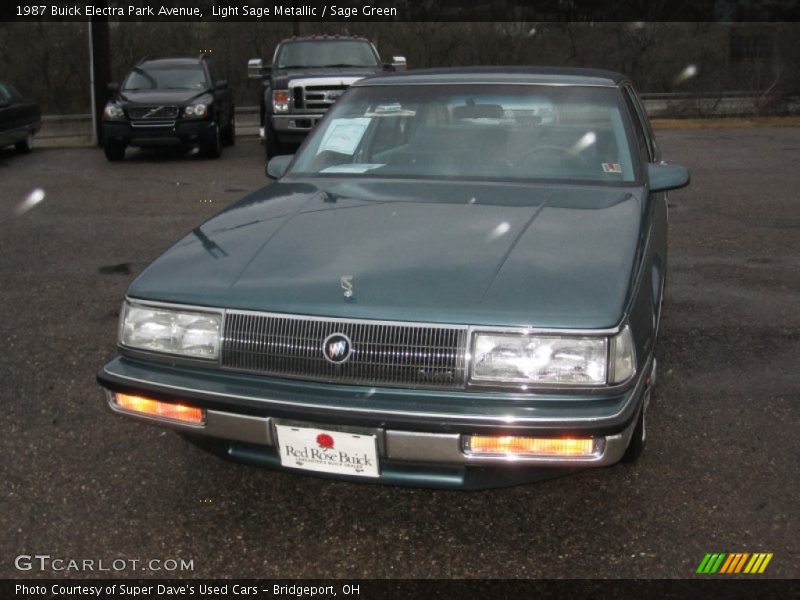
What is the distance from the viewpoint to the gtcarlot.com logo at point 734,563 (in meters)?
2.98

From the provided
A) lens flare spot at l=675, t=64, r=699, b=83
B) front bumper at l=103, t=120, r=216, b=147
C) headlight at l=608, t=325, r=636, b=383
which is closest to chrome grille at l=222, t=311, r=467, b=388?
headlight at l=608, t=325, r=636, b=383

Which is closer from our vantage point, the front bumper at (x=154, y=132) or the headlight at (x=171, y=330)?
the headlight at (x=171, y=330)

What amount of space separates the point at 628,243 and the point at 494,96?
55.4 inches

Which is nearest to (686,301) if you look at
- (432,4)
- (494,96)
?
(494,96)

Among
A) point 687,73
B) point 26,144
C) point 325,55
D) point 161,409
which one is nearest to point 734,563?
point 161,409

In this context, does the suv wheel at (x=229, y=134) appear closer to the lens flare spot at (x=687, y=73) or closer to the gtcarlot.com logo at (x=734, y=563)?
the gtcarlot.com logo at (x=734, y=563)

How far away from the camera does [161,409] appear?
3.16m

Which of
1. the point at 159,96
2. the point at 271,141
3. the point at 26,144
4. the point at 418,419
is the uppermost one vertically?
the point at 418,419

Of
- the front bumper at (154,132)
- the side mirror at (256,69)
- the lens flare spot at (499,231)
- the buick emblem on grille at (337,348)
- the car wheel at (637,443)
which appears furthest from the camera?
→ the side mirror at (256,69)

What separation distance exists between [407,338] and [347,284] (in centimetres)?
31

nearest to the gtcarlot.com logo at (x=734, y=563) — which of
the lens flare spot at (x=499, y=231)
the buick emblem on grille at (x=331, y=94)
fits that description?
the lens flare spot at (x=499, y=231)

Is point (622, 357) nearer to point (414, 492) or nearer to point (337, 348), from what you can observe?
point (337, 348)

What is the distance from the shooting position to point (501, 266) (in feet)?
10.3
